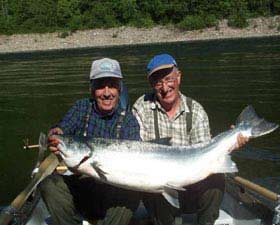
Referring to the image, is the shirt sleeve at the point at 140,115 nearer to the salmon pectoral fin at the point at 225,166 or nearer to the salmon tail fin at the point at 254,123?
the salmon pectoral fin at the point at 225,166

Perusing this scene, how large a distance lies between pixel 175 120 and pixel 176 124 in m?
0.05

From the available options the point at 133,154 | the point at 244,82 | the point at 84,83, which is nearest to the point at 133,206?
the point at 133,154

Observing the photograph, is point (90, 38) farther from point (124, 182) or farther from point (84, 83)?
point (124, 182)

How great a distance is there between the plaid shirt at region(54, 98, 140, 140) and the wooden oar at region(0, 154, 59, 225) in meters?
0.40

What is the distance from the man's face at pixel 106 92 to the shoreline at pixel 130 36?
62683 millimetres

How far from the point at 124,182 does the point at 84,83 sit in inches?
974

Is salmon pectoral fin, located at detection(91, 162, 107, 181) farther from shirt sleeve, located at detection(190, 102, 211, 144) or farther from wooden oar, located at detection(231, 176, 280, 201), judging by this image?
wooden oar, located at detection(231, 176, 280, 201)

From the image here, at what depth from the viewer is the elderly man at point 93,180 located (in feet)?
18.0

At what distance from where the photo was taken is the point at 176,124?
20.1 feet

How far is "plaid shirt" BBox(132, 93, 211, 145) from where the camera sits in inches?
240

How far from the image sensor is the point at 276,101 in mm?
19469

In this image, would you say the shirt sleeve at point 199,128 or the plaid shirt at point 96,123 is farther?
the shirt sleeve at point 199,128

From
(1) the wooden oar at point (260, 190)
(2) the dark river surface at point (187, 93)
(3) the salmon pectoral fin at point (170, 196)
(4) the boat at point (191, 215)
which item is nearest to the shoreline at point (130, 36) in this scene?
(2) the dark river surface at point (187, 93)

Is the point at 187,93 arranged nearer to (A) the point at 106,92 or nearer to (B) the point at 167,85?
(B) the point at 167,85
